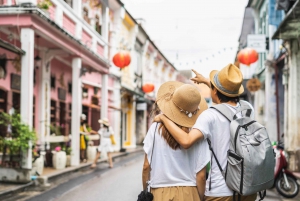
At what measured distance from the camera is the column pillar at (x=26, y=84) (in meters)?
9.98

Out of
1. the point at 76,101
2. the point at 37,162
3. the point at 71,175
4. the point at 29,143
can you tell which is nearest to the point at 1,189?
the point at 29,143

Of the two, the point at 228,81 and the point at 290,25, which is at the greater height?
Answer: the point at 290,25

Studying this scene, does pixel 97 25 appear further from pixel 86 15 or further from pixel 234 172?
pixel 234 172

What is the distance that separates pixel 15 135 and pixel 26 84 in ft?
3.77

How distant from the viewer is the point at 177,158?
3.26 meters

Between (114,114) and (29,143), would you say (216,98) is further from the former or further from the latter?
(114,114)

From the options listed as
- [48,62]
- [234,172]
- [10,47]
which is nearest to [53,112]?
[48,62]

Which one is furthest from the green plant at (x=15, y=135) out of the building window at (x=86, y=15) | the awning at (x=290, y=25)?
the building window at (x=86, y=15)

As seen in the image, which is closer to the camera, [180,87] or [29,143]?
[180,87]

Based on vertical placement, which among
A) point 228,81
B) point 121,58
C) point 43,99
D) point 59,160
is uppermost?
point 121,58

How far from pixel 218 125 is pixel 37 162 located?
867 centimetres

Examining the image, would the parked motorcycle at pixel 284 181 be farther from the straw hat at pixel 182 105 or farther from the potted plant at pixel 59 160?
the potted plant at pixel 59 160

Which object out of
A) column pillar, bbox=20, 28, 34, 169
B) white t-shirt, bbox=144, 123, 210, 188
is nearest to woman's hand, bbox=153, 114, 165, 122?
white t-shirt, bbox=144, 123, 210, 188

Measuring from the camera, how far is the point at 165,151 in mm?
3279
